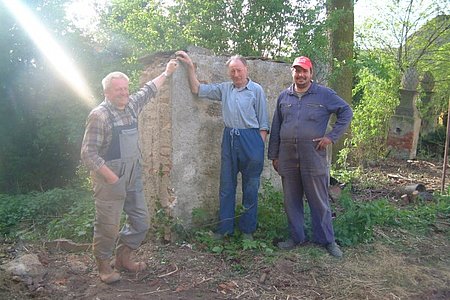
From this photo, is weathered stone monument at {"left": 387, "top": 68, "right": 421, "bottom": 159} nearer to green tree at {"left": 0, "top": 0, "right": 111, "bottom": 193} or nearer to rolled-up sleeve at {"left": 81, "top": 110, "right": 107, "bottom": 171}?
green tree at {"left": 0, "top": 0, "right": 111, "bottom": 193}

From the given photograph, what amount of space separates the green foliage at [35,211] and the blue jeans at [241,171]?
2298mm

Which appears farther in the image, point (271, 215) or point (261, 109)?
point (271, 215)

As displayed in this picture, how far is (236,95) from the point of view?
15.5 ft

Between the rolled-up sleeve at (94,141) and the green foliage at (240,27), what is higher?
the green foliage at (240,27)

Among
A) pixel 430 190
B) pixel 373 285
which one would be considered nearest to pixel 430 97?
pixel 430 190

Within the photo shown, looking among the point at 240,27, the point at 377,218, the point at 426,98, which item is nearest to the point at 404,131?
the point at 426,98

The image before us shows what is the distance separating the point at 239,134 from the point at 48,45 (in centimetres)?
578

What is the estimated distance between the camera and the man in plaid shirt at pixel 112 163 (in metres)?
3.69

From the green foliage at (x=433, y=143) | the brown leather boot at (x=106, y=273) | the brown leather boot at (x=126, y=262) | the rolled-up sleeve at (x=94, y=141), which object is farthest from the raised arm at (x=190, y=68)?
the green foliage at (x=433, y=143)

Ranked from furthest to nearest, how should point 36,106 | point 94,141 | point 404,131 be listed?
point 404,131
point 36,106
point 94,141

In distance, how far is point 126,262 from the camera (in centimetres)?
421

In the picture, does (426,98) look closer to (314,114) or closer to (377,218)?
(377,218)

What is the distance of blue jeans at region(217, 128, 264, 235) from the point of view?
15.3 ft

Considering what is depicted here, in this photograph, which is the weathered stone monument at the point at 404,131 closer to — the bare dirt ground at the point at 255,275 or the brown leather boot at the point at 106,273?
the bare dirt ground at the point at 255,275
